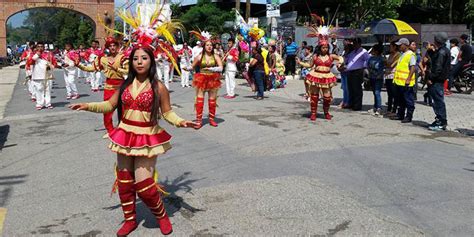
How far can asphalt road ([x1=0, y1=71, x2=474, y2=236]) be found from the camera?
4.66 m

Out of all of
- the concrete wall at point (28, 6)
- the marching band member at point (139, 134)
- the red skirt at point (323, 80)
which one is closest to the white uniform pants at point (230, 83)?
the red skirt at point (323, 80)

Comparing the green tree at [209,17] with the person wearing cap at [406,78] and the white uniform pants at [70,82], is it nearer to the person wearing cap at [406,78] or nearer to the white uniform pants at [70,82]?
the white uniform pants at [70,82]

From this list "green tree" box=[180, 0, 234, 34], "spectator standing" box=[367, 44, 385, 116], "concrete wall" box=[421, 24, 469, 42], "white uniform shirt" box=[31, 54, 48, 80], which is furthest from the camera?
"green tree" box=[180, 0, 234, 34]

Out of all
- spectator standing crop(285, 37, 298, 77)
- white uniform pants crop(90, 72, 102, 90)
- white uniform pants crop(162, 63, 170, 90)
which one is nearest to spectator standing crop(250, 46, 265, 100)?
white uniform pants crop(162, 63, 170, 90)

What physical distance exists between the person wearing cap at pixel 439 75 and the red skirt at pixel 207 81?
13.8 ft

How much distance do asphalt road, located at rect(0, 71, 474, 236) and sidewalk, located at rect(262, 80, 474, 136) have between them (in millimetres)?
851

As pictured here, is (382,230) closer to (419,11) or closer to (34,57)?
(34,57)

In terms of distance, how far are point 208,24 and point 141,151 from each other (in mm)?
33124

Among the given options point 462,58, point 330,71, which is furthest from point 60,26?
point 330,71

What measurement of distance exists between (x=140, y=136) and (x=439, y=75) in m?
7.09

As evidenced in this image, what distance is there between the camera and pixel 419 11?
120ft

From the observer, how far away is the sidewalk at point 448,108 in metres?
10.3

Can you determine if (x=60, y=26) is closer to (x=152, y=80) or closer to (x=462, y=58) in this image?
(x=462, y=58)

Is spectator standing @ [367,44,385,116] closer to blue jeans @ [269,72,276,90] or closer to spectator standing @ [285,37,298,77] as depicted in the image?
blue jeans @ [269,72,276,90]
